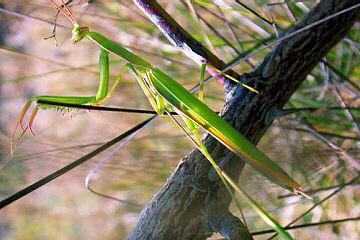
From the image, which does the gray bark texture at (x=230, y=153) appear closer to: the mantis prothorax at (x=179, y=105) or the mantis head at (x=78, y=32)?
the mantis prothorax at (x=179, y=105)

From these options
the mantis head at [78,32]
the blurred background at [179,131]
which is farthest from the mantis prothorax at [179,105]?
the blurred background at [179,131]

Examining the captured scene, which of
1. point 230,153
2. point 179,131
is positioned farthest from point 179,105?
point 179,131

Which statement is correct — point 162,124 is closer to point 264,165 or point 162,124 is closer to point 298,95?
point 298,95

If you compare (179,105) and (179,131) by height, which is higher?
(179,105)

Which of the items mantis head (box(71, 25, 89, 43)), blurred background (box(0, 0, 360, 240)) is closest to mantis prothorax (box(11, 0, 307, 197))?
mantis head (box(71, 25, 89, 43))

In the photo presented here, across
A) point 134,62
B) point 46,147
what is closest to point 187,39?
point 134,62

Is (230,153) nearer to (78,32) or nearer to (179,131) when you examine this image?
(78,32)

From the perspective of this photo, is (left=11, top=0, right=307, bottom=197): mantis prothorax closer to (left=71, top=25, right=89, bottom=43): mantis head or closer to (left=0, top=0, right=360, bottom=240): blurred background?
(left=71, top=25, right=89, bottom=43): mantis head
